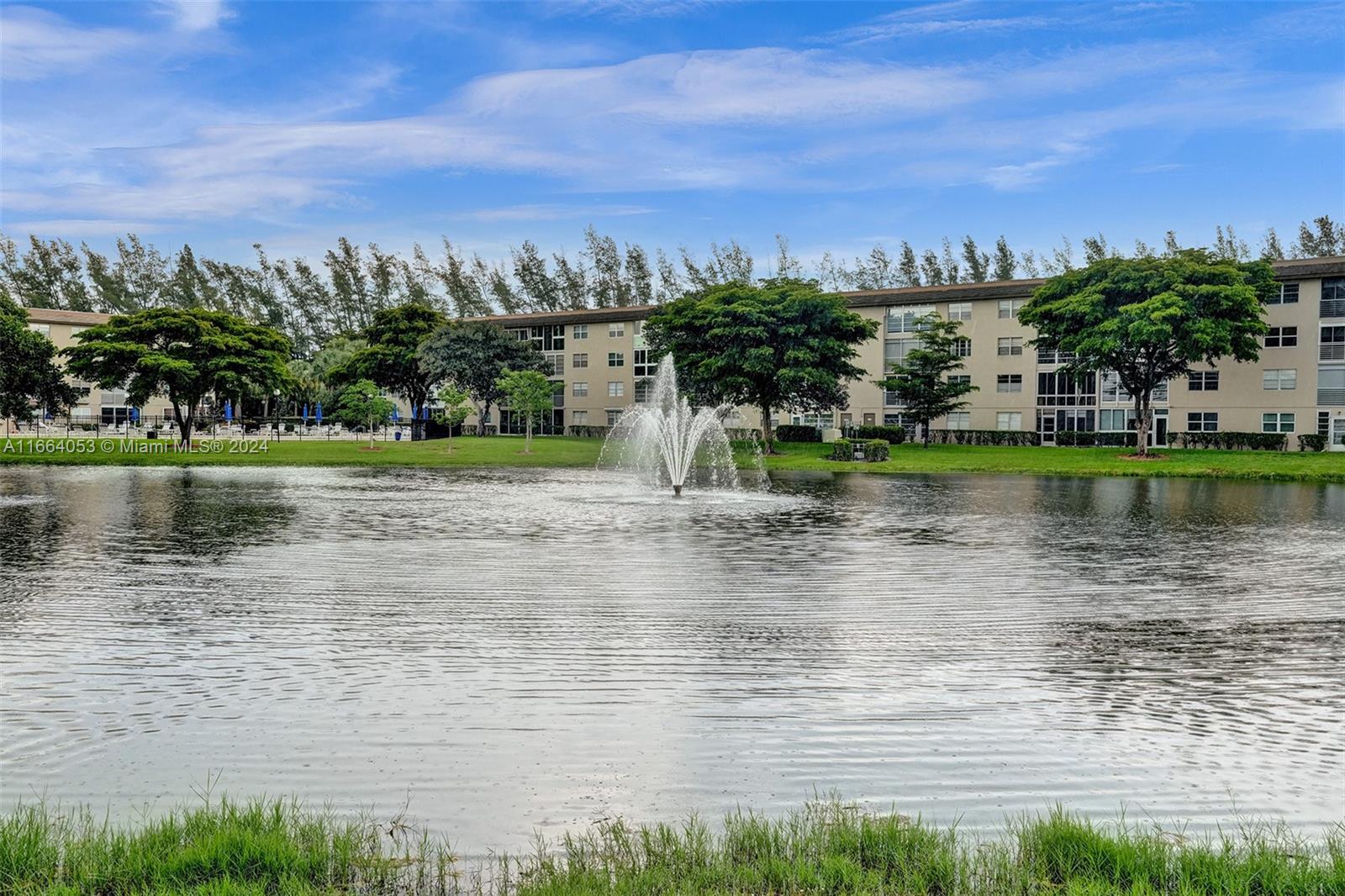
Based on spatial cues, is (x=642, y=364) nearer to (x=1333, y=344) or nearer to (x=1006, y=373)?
(x=1006, y=373)

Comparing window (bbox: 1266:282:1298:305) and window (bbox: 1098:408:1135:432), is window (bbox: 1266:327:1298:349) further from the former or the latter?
window (bbox: 1098:408:1135:432)

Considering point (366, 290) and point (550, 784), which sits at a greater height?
point (366, 290)

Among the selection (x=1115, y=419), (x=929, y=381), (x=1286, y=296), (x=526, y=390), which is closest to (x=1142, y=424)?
(x=929, y=381)

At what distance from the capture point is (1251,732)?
827 centimetres

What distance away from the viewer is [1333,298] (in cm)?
6738

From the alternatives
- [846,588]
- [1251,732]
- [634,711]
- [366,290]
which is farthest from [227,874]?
[366,290]

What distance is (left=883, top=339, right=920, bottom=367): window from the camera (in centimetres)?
8250

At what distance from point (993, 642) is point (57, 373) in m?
69.2

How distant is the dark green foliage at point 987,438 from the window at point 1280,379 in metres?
15.1

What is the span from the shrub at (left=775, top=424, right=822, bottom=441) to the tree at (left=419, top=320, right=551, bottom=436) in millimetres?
22942

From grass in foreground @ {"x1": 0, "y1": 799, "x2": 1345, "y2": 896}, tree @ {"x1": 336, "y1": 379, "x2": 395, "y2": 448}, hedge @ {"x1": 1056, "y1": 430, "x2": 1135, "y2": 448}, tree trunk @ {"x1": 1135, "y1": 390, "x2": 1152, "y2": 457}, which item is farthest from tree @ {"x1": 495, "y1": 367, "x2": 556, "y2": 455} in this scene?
grass in foreground @ {"x1": 0, "y1": 799, "x2": 1345, "y2": 896}

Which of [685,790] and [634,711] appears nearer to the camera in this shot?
[685,790]

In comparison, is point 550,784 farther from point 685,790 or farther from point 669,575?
point 669,575

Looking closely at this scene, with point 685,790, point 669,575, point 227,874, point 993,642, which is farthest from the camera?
point 669,575
